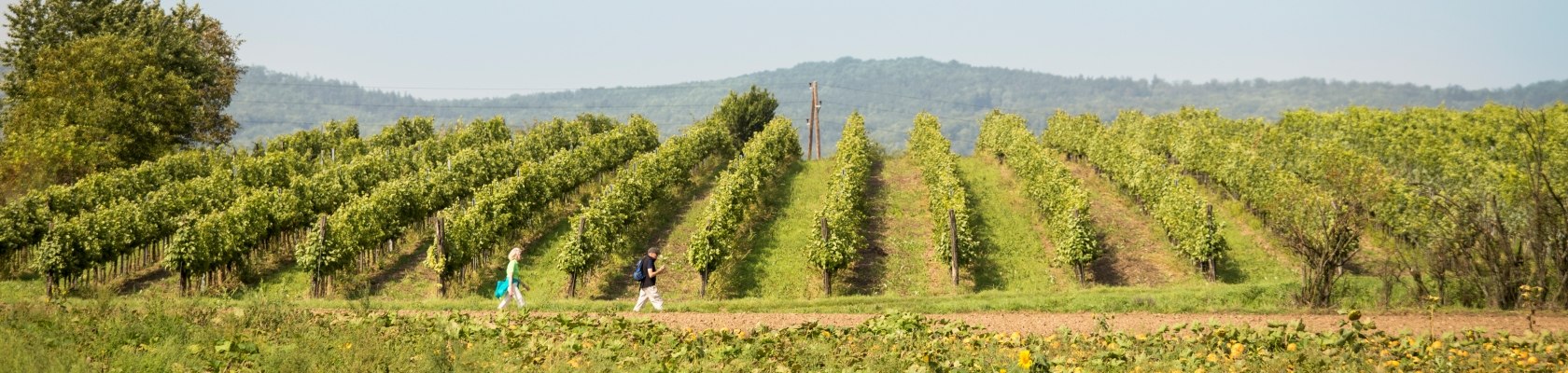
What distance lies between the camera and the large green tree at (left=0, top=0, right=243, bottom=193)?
140ft

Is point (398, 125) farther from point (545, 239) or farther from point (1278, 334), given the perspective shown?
point (1278, 334)

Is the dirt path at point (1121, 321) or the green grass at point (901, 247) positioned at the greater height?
the dirt path at point (1121, 321)

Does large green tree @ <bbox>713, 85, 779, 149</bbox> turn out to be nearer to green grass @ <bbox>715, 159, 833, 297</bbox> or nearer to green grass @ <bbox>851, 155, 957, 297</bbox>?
green grass @ <bbox>851, 155, 957, 297</bbox>

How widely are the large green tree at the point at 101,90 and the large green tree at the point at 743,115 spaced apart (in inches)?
984

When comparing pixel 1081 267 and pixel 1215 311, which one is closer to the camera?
pixel 1215 311

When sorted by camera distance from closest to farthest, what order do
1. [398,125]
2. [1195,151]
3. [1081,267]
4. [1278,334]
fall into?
[1278,334] < [1081,267] < [1195,151] < [398,125]

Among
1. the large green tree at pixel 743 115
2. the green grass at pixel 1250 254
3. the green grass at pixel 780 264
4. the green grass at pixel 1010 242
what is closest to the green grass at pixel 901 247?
the green grass at pixel 1010 242

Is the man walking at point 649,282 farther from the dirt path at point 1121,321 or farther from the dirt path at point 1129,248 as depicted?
the dirt path at point 1129,248

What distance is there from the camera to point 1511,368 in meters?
11.0

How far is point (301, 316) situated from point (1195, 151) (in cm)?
3798

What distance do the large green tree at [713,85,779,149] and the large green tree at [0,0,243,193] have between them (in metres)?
25.0

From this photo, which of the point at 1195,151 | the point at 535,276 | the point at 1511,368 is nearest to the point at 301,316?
the point at 1511,368

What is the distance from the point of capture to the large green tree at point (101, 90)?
1682 inches

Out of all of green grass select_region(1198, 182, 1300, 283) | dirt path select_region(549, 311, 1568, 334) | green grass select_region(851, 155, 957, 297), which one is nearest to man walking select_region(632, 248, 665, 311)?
dirt path select_region(549, 311, 1568, 334)
